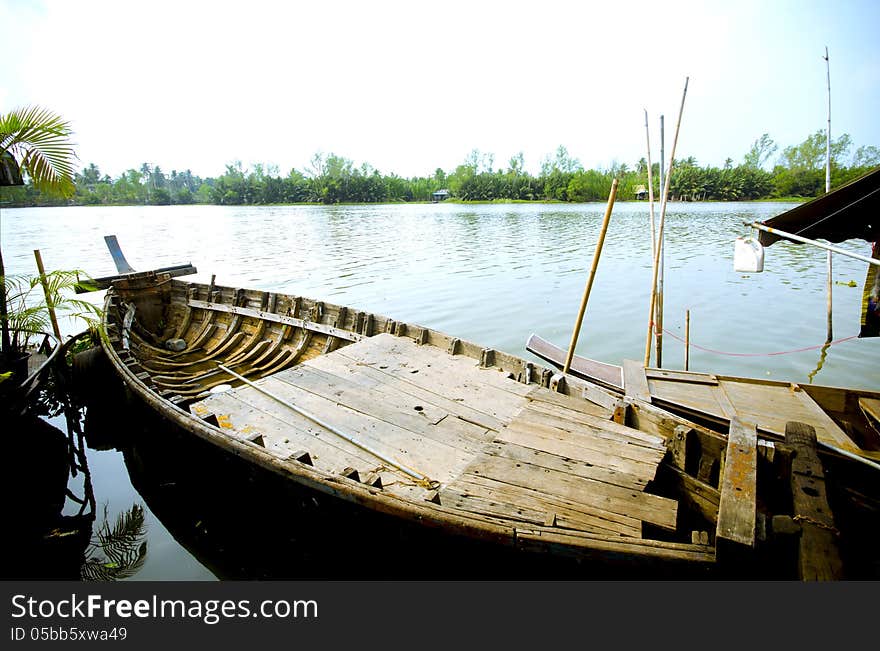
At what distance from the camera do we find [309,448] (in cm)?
384

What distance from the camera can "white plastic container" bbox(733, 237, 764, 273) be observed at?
5.00 meters

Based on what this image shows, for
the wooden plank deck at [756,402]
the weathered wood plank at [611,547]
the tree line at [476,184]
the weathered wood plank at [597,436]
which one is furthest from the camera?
the tree line at [476,184]

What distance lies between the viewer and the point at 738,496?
225 centimetres

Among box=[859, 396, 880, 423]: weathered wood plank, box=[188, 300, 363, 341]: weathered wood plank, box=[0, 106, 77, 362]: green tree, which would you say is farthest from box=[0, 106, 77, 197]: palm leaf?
box=[859, 396, 880, 423]: weathered wood plank

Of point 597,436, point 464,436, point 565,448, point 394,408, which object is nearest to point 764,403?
point 597,436

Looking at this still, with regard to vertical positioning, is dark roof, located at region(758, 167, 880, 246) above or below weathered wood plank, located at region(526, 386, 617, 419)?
above

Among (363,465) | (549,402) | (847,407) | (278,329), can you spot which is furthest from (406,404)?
(847,407)

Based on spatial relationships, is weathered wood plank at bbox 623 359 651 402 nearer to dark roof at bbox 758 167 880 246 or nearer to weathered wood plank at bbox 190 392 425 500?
dark roof at bbox 758 167 880 246

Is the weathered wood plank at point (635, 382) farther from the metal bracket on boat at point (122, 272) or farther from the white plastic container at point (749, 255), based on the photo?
the metal bracket on boat at point (122, 272)

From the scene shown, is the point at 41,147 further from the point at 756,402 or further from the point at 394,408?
the point at 756,402

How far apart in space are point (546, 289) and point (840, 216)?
30.7 ft

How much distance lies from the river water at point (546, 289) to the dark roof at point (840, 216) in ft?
11.9

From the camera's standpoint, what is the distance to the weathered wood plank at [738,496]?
79.4 inches

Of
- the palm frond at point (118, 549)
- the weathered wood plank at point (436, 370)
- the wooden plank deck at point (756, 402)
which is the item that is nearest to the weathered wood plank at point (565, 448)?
the weathered wood plank at point (436, 370)
